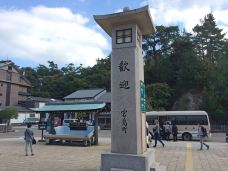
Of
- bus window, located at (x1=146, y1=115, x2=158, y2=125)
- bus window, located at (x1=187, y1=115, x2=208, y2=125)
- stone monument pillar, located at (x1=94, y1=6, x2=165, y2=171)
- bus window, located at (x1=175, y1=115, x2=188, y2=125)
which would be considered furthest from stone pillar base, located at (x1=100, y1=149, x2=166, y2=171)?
bus window, located at (x1=146, y1=115, x2=158, y2=125)

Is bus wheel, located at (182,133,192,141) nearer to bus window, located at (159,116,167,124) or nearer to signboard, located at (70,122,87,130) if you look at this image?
bus window, located at (159,116,167,124)

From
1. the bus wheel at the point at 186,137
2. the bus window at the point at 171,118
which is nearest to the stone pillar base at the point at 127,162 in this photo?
the bus wheel at the point at 186,137

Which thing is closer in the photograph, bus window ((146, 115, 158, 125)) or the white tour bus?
the white tour bus

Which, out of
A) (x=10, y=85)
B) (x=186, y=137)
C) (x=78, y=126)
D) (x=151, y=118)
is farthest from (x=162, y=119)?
(x=10, y=85)

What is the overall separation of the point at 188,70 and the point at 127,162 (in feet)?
141

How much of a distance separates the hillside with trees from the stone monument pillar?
32245mm

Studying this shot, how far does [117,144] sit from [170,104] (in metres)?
43.4

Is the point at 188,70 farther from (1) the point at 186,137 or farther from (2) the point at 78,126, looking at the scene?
(2) the point at 78,126

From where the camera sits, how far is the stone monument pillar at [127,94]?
8203mm

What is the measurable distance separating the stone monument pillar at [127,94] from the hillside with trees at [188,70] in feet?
106

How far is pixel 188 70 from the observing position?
→ 160 ft

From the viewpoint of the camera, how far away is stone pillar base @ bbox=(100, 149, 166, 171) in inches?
308

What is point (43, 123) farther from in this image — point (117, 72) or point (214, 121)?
point (214, 121)

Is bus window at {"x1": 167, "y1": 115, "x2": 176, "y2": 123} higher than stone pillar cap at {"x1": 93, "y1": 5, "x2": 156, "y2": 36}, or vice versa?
stone pillar cap at {"x1": 93, "y1": 5, "x2": 156, "y2": 36}
